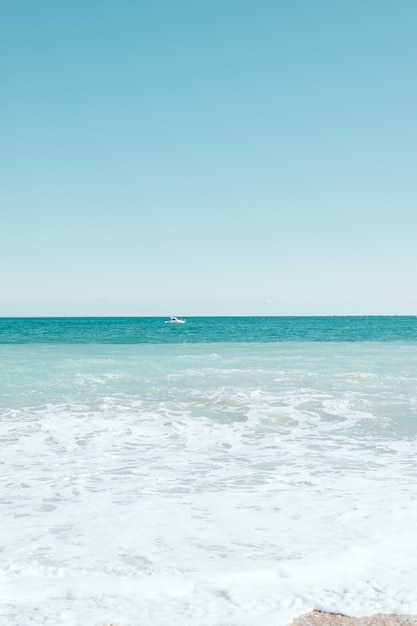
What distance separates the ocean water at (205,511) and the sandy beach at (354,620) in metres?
0.09

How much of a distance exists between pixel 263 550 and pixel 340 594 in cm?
92

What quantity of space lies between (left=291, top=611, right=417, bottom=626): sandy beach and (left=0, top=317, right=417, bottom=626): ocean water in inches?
3.5

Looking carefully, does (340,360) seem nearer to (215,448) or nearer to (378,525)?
(215,448)

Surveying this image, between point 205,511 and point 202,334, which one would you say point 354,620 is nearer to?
point 205,511

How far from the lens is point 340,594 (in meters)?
3.99

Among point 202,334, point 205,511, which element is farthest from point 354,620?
point 202,334

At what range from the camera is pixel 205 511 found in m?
5.79

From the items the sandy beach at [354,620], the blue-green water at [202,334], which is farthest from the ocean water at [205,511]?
the blue-green water at [202,334]

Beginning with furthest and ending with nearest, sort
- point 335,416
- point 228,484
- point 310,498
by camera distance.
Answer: point 335,416, point 228,484, point 310,498

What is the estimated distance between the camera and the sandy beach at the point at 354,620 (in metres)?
3.57

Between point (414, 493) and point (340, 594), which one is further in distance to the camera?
point (414, 493)

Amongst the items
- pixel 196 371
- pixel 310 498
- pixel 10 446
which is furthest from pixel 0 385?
pixel 310 498

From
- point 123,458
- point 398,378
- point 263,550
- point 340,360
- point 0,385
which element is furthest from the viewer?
point 340,360

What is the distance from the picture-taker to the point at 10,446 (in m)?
8.90
